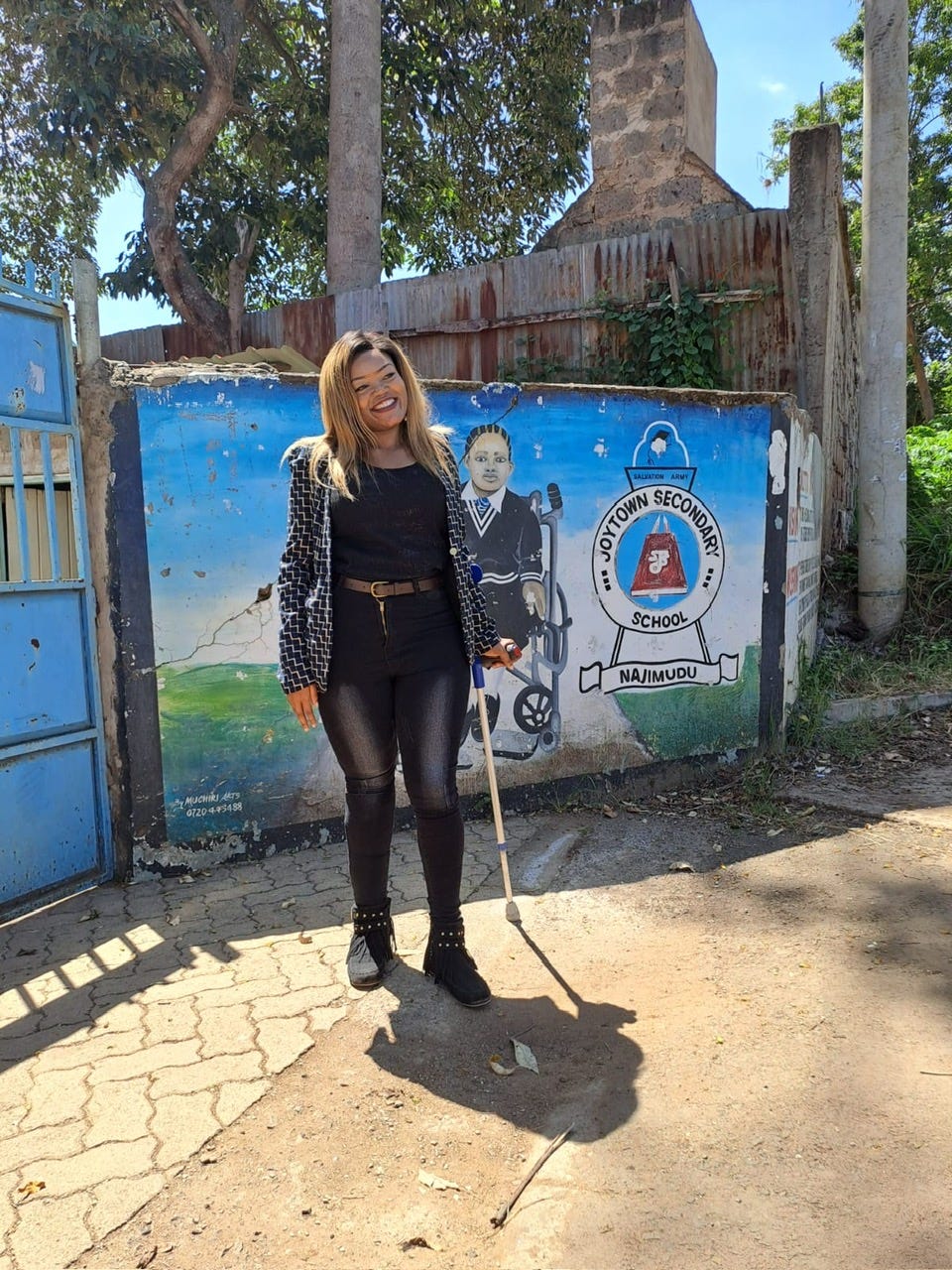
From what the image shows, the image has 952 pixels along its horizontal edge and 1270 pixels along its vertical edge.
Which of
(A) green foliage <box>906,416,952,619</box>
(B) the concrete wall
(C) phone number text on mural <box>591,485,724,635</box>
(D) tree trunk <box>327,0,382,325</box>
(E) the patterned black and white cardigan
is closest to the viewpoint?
(E) the patterned black and white cardigan

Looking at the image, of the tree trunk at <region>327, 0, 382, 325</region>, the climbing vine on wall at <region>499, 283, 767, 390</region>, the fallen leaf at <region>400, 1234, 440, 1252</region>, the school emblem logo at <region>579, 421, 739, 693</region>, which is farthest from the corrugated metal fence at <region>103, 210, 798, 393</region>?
the fallen leaf at <region>400, 1234, 440, 1252</region>

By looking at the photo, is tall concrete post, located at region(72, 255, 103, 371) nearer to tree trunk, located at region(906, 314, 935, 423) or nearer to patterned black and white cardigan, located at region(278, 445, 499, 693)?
patterned black and white cardigan, located at region(278, 445, 499, 693)

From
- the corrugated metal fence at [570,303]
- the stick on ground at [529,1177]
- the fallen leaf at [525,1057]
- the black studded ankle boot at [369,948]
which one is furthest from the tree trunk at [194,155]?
the stick on ground at [529,1177]

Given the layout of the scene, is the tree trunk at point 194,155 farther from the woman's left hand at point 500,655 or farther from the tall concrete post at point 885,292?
the woman's left hand at point 500,655

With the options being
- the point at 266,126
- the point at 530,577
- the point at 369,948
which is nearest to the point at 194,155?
the point at 266,126

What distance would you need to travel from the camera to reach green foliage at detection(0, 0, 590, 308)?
1016cm

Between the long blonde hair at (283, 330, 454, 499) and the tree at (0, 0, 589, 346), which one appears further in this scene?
the tree at (0, 0, 589, 346)

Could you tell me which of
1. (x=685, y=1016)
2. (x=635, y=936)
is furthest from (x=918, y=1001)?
(x=635, y=936)

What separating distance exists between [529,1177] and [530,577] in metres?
2.87

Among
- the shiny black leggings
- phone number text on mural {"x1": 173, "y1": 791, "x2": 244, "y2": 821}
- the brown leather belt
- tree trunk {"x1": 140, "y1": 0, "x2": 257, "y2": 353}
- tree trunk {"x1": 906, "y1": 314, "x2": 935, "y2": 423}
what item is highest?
tree trunk {"x1": 140, "y1": 0, "x2": 257, "y2": 353}

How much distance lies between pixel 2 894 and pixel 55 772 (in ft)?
1.59

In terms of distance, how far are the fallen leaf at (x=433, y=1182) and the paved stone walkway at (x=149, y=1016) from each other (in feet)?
1.74

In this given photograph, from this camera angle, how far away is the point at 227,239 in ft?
39.9

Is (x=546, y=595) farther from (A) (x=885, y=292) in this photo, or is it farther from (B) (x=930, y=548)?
(B) (x=930, y=548)
